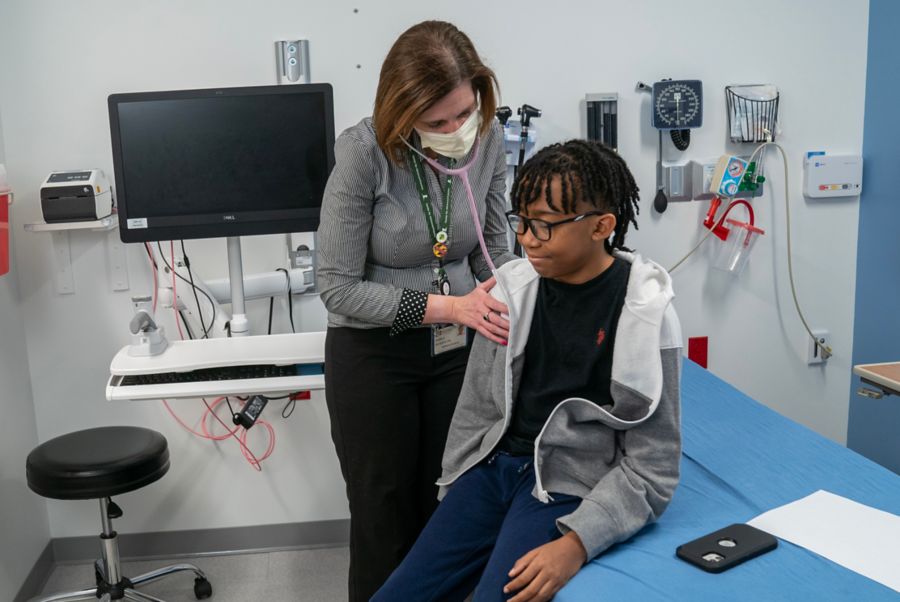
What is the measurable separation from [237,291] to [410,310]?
2.69 ft

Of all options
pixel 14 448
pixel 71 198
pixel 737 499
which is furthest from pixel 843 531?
pixel 14 448

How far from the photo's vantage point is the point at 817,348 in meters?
3.05

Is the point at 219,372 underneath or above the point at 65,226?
underneath

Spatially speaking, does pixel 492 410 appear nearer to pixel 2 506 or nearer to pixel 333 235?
pixel 333 235

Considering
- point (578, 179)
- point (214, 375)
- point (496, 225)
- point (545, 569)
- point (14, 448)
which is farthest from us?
point (14, 448)

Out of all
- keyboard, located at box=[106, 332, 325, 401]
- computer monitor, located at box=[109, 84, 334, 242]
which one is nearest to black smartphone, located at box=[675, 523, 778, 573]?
keyboard, located at box=[106, 332, 325, 401]

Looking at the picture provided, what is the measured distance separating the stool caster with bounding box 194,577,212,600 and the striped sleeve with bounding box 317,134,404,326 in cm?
121

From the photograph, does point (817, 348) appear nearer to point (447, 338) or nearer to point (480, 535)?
point (447, 338)

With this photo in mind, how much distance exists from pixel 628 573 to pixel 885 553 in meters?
0.42

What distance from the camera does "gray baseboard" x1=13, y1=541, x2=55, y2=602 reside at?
263cm

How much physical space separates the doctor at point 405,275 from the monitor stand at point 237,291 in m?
0.58

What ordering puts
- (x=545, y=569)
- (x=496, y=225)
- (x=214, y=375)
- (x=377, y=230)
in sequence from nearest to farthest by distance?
(x=545, y=569) < (x=377, y=230) < (x=496, y=225) < (x=214, y=375)

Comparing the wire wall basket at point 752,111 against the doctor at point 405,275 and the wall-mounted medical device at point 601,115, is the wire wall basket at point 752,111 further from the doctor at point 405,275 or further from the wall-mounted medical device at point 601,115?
the doctor at point 405,275

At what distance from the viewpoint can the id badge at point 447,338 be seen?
1.89 meters
